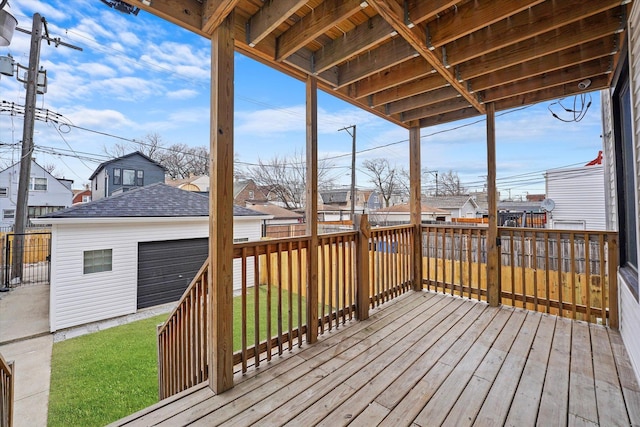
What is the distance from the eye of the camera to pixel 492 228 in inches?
135

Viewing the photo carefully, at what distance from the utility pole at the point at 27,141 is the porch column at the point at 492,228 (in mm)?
10758

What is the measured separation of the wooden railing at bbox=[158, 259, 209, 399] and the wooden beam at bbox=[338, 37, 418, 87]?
225 cm

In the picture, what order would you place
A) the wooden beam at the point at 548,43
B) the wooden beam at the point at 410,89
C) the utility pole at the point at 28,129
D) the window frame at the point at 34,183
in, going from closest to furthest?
the wooden beam at the point at 548,43 < the wooden beam at the point at 410,89 < the utility pole at the point at 28,129 < the window frame at the point at 34,183

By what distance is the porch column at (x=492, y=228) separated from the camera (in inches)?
134

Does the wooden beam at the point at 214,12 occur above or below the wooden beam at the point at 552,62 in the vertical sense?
below

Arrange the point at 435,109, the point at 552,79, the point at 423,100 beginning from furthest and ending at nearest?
1. the point at 435,109
2. the point at 423,100
3. the point at 552,79

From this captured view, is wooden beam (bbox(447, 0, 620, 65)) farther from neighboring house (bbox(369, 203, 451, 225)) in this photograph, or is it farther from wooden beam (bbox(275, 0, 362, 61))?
neighboring house (bbox(369, 203, 451, 225))

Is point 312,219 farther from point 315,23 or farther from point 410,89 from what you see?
point 410,89

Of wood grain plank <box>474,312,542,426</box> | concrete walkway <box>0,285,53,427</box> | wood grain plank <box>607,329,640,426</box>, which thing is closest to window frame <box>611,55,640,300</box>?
wood grain plank <box>607,329,640,426</box>

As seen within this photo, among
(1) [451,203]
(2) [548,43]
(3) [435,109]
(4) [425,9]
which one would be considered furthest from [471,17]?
(1) [451,203]

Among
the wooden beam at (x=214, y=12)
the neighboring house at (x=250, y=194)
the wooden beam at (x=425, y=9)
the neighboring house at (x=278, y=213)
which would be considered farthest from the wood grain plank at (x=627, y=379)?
the neighboring house at (x=250, y=194)

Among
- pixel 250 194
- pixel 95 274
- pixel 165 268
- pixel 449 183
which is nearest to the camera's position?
pixel 95 274

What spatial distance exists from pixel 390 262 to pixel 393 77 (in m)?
2.25

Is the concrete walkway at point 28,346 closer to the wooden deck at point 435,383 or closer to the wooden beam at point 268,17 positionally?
the wooden deck at point 435,383
